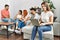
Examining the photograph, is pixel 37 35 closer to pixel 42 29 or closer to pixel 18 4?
pixel 42 29

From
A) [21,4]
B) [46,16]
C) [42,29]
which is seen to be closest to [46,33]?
[42,29]

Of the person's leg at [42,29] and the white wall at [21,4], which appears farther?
the white wall at [21,4]

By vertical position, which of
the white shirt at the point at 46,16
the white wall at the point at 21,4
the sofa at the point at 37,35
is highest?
the white wall at the point at 21,4

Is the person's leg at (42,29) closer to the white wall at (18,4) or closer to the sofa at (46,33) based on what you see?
the sofa at (46,33)

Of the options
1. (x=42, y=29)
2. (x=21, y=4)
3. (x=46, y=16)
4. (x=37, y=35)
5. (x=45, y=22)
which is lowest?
(x=37, y=35)

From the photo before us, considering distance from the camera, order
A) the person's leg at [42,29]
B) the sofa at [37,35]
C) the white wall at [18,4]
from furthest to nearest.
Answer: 1. the white wall at [18,4]
2. the sofa at [37,35]
3. the person's leg at [42,29]

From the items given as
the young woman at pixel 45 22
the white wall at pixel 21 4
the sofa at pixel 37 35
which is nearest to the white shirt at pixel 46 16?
the young woman at pixel 45 22

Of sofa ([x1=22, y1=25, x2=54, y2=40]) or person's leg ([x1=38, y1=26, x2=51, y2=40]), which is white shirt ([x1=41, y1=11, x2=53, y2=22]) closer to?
person's leg ([x1=38, y1=26, x2=51, y2=40])

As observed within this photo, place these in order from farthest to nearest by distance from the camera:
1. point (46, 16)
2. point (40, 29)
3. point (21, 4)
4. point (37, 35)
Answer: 1. point (21, 4)
2. point (37, 35)
3. point (46, 16)
4. point (40, 29)

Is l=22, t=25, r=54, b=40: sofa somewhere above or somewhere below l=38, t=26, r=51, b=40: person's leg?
below

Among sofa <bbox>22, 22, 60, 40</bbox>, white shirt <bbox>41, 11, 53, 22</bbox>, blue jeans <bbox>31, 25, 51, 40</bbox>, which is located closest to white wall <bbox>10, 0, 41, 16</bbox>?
sofa <bbox>22, 22, 60, 40</bbox>

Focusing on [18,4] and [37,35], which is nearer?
[37,35]

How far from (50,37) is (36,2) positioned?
2738 millimetres

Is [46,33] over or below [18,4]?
below
